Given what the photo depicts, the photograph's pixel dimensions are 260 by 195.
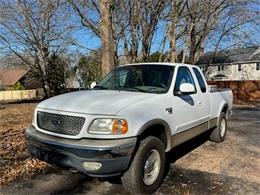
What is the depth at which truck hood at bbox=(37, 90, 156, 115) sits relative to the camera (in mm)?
4238

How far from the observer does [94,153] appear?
3.93 metres

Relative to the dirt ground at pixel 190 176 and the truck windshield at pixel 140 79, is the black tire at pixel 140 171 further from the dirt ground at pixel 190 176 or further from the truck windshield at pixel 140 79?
the truck windshield at pixel 140 79

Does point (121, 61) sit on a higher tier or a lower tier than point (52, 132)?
higher

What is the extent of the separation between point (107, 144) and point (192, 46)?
19.6 meters

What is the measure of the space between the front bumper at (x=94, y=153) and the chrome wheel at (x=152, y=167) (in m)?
0.51

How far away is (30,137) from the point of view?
470 cm

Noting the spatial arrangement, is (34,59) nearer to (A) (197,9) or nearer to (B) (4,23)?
(B) (4,23)

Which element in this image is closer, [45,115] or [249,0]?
[45,115]

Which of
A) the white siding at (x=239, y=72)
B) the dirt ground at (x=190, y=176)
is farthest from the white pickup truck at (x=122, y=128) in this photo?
the white siding at (x=239, y=72)

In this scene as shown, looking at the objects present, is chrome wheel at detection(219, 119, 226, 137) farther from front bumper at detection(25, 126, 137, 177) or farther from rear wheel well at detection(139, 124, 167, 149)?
front bumper at detection(25, 126, 137, 177)

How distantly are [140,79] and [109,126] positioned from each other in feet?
5.86

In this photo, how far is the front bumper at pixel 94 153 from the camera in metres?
3.94

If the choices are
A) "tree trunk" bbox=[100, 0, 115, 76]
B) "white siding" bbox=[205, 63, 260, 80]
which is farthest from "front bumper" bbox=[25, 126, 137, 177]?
"white siding" bbox=[205, 63, 260, 80]

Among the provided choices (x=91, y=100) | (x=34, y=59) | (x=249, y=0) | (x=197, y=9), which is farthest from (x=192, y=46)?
(x=91, y=100)
